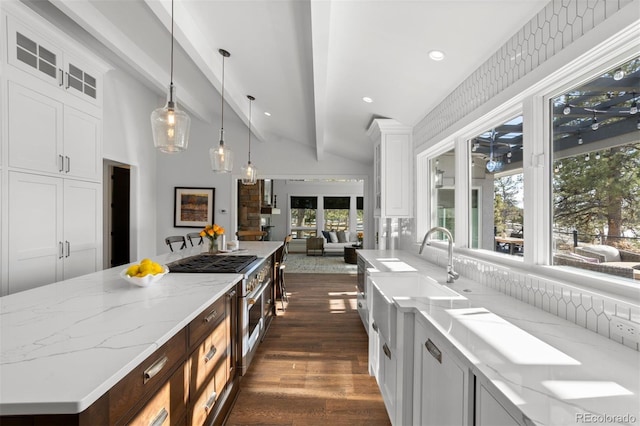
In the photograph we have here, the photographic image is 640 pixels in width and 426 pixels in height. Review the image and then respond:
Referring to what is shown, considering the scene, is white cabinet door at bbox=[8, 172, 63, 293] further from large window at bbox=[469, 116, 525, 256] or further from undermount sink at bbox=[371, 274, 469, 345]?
large window at bbox=[469, 116, 525, 256]

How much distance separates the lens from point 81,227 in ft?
9.62

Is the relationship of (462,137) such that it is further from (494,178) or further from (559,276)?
(559,276)

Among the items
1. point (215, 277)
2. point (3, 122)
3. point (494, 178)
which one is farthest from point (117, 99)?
point (494, 178)

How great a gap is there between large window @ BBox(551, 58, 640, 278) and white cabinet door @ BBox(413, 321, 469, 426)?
806mm

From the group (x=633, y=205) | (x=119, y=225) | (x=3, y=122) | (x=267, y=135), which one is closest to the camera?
(x=633, y=205)

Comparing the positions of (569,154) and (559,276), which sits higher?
(569,154)

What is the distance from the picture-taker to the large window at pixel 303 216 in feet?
39.2

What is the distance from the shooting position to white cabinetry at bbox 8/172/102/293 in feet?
7.55

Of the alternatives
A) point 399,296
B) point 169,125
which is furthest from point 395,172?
point 169,125

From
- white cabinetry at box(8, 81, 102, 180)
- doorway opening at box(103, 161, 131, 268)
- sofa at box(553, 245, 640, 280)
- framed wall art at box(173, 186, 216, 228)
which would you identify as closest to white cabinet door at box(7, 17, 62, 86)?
white cabinetry at box(8, 81, 102, 180)

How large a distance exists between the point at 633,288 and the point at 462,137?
1.78m

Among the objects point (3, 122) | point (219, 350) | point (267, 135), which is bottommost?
point (219, 350)

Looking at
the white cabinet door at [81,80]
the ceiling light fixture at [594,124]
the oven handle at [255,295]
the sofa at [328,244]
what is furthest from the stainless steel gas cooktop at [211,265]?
the sofa at [328,244]

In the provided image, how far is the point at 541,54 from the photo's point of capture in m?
1.51
